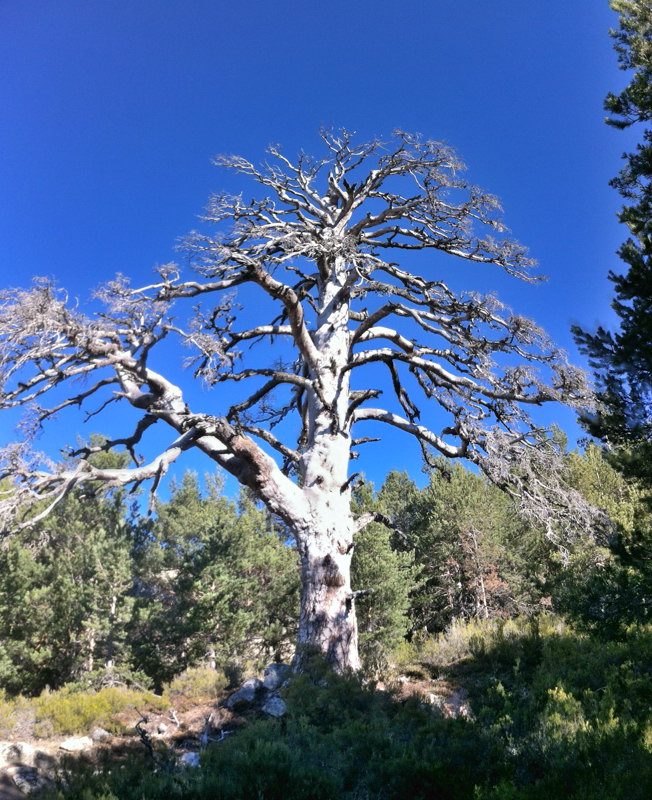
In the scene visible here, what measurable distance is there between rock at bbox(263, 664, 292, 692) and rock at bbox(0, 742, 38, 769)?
261cm

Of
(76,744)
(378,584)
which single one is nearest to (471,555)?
(378,584)

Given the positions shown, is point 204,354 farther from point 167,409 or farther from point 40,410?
point 40,410

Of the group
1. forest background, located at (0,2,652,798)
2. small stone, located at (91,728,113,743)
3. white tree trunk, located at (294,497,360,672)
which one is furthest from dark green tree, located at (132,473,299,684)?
small stone, located at (91,728,113,743)

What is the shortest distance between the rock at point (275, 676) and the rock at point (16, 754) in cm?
261

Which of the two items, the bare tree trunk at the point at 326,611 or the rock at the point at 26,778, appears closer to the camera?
the rock at the point at 26,778

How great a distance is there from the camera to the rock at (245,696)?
20.6ft

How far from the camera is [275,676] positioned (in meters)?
6.54

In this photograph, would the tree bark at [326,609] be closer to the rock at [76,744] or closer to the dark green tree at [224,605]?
the rock at [76,744]

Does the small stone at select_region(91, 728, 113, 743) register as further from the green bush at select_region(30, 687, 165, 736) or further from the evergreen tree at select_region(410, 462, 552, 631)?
the evergreen tree at select_region(410, 462, 552, 631)

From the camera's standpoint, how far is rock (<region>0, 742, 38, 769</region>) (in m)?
5.52

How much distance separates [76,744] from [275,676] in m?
2.48

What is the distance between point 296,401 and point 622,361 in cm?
691

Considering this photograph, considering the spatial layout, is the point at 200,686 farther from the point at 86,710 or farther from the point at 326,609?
the point at 326,609

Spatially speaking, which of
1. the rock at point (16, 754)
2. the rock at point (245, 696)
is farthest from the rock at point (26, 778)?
the rock at point (245, 696)
